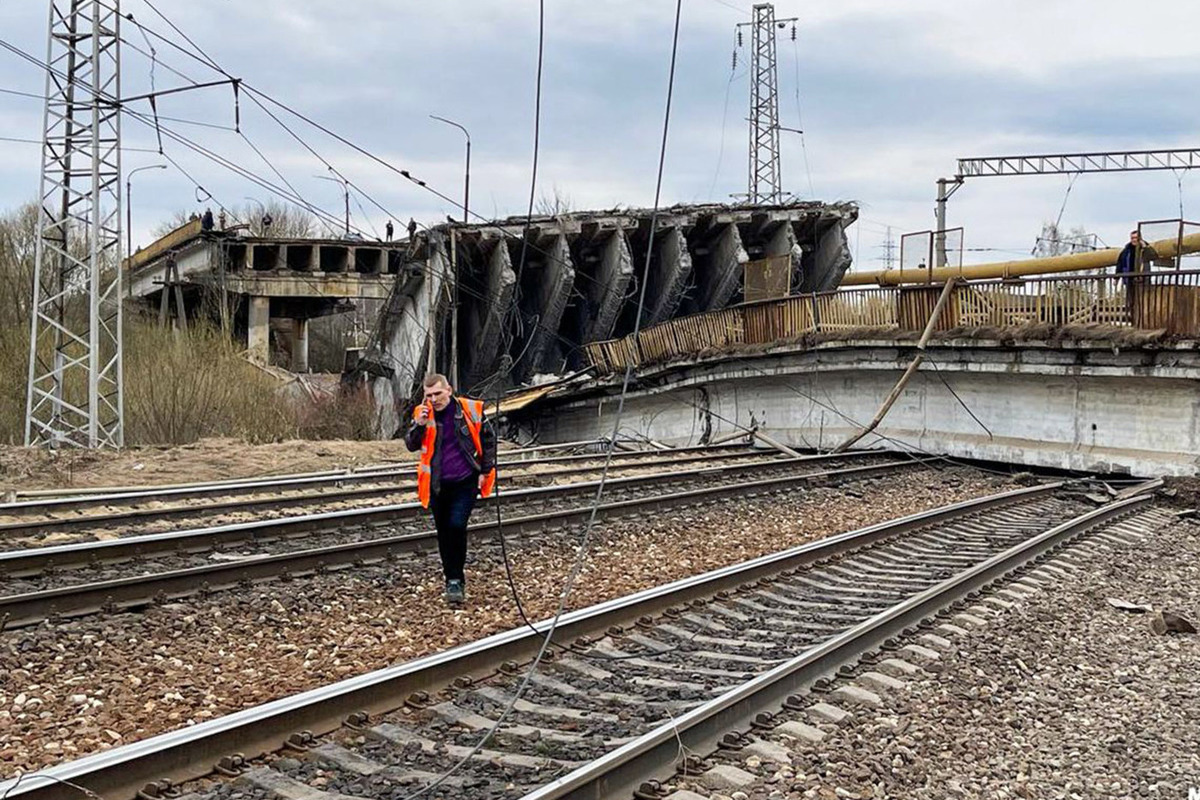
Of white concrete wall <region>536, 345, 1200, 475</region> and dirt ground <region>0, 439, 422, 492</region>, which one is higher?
white concrete wall <region>536, 345, 1200, 475</region>

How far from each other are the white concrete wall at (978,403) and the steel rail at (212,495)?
24.3ft

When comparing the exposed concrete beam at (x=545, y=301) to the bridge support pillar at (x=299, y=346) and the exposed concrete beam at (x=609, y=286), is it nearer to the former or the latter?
the exposed concrete beam at (x=609, y=286)

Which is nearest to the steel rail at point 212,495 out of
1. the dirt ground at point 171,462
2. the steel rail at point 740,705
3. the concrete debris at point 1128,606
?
the dirt ground at point 171,462

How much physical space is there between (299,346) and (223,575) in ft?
139

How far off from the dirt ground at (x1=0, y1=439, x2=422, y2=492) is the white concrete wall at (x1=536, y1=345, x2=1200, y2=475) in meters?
8.11

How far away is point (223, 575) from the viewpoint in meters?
8.57

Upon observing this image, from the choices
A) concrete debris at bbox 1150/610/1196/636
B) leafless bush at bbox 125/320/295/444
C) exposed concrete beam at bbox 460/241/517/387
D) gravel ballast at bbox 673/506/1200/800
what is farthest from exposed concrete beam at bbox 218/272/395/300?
concrete debris at bbox 1150/610/1196/636

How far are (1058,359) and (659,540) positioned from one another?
32.9 ft

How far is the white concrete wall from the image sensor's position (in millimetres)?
17469

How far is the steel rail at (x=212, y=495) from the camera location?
10969 millimetres

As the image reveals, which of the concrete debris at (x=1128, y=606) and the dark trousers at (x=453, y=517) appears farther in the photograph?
the concrete debris at (x=1128, y=606)

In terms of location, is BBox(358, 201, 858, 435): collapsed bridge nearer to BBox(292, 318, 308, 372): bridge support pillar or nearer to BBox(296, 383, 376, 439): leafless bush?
BBox(296, 383, 376, 439): leafless bush

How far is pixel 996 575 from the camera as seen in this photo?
387 inches

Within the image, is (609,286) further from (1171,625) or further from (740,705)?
(740,705)
